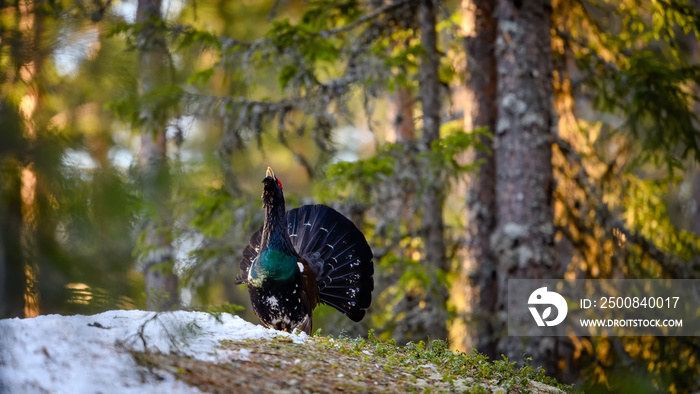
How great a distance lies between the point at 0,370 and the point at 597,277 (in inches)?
294

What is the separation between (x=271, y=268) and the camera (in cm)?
493

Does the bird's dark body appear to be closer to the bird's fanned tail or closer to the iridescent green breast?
the iridescent green breast

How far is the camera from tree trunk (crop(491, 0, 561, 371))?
7301 millimetres

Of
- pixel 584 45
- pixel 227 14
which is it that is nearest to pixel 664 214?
pixel 584 45

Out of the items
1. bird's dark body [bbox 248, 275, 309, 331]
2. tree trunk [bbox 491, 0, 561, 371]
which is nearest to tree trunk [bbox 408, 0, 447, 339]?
tree trunk [bbox 491, 0, 561, 371]

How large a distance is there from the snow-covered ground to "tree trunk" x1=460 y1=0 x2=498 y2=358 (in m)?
4.96

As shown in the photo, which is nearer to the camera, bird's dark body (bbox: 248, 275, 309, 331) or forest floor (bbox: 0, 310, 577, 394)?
forest floor (bbox: 0, 310, 577, 394)

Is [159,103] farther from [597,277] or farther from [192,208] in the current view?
[597,277]

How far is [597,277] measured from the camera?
8.09m

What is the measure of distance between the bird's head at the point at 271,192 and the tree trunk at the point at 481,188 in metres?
3.37

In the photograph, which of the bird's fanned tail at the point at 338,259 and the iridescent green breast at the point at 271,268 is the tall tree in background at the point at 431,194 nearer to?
the bird's fanned tail at the point at 338,259

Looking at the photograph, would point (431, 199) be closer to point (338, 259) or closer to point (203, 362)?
point (338, 259)

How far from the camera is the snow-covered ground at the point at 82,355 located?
2.91 meters

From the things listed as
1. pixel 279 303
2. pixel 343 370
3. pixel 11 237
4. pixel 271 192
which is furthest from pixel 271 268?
pixel 11 237
